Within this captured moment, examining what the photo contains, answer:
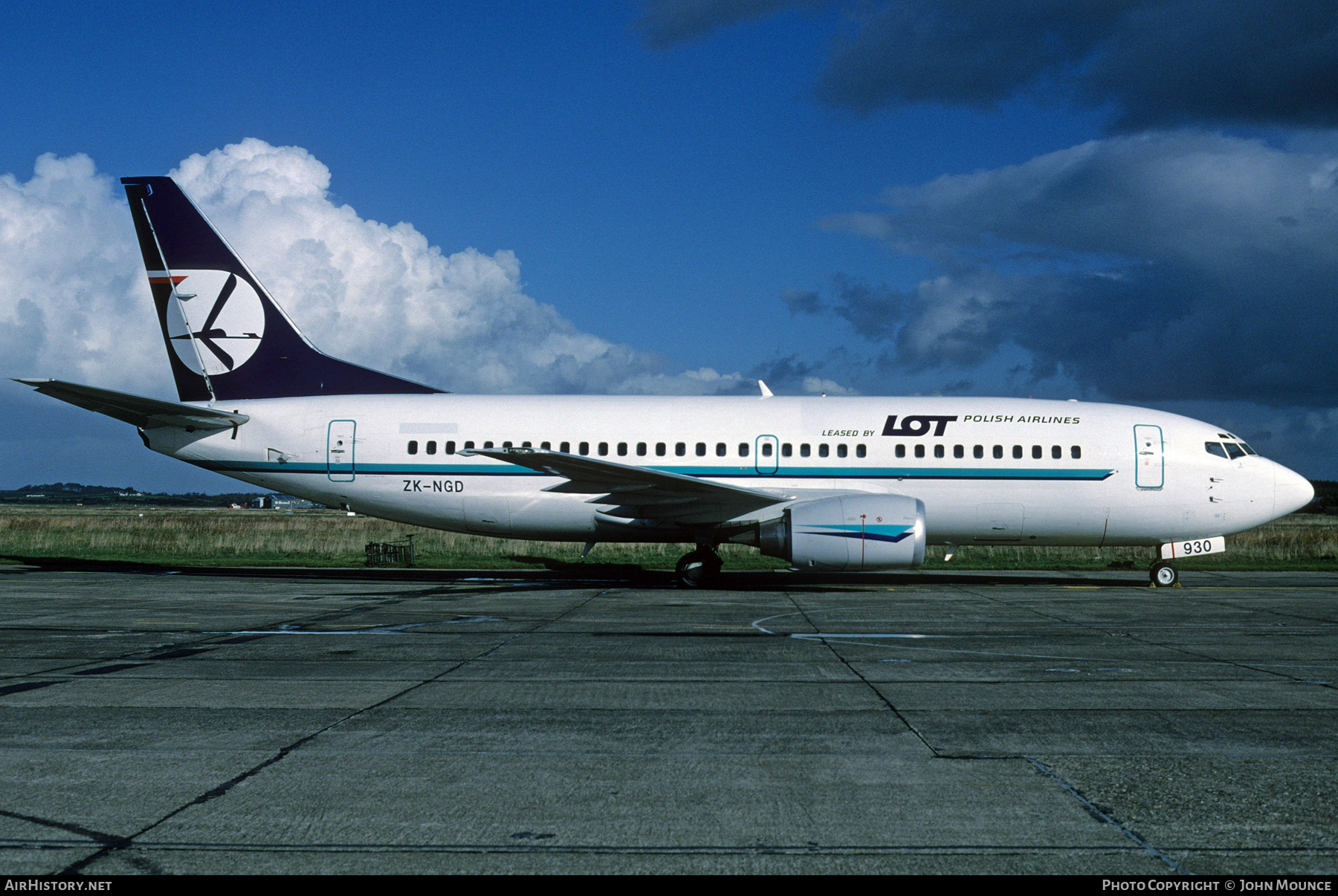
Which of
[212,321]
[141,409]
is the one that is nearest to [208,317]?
[212,321]

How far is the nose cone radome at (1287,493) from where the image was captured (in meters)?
19.2

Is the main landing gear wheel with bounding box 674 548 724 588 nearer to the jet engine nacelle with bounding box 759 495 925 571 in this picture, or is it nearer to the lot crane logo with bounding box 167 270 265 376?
the jet engine nacelle with bounding box 759 495 925 571

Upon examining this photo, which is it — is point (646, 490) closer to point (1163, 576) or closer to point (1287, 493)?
point (1163, 576)

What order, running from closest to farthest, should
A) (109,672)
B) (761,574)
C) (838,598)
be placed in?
(109,672), (838,598), (761,574)

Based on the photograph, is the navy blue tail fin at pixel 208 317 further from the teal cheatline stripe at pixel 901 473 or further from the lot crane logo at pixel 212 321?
the teal cheatline stripe at pixel 901 473

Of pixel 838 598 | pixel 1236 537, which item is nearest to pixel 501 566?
pixel 838 598

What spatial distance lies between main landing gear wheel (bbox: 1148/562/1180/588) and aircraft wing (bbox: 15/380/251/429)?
65.3ft

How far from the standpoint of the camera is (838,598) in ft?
55.3

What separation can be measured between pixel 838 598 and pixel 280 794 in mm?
12856

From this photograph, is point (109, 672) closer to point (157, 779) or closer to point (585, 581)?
point (157, 779)

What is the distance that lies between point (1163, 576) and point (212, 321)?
2165 centimetres

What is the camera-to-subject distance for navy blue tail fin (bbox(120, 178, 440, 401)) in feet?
68.9

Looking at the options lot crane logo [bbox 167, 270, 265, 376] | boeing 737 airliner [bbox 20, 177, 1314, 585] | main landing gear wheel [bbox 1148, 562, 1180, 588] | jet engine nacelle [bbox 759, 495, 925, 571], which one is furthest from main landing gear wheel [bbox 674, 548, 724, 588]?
lot crane logo [bbox 167, 270, 265, 376]
